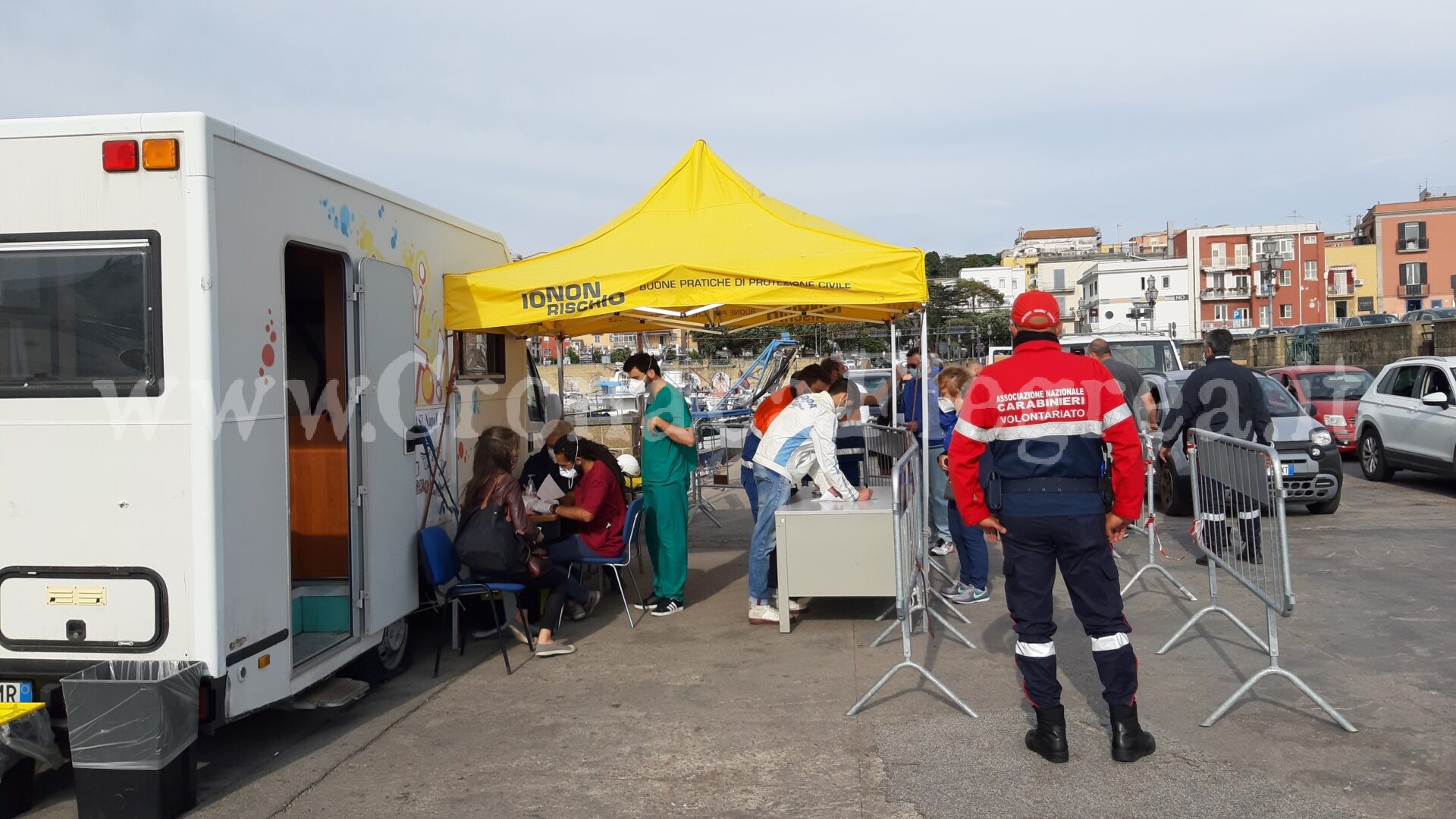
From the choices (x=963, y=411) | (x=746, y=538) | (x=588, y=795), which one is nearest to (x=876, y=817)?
(x=588, y=795)

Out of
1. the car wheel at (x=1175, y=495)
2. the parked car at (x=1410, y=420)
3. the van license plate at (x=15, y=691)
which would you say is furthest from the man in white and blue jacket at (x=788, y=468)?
the parked car at (x=1410, y=420)

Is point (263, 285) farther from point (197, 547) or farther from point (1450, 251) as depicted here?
point (1450, 251)

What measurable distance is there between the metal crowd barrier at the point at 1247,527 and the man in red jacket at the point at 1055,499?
844mm

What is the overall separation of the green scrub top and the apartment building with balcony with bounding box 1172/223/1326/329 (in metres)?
87.7

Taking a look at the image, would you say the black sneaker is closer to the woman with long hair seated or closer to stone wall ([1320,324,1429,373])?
the woman with long hair seated

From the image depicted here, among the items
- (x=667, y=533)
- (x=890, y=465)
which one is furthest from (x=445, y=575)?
(x=890, y=465)

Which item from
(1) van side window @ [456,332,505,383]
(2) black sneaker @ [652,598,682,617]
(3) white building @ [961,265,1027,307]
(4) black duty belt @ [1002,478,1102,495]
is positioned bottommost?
(2) black sneaker @ [652,598,682,617]

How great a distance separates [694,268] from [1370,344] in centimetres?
2420

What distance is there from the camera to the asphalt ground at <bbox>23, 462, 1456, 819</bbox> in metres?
4.49

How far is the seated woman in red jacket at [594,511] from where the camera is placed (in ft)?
24.5

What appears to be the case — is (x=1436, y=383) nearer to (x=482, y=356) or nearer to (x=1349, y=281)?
(x=482, y=356)

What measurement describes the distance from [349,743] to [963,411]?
3.45 m

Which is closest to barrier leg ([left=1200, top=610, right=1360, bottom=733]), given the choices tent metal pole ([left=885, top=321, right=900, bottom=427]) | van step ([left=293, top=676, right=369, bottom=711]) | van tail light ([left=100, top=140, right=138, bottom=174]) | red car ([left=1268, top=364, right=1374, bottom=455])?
tent metal pole ([left=885, top=321, right=900, bottom=427])

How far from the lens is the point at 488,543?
21.3 ft
